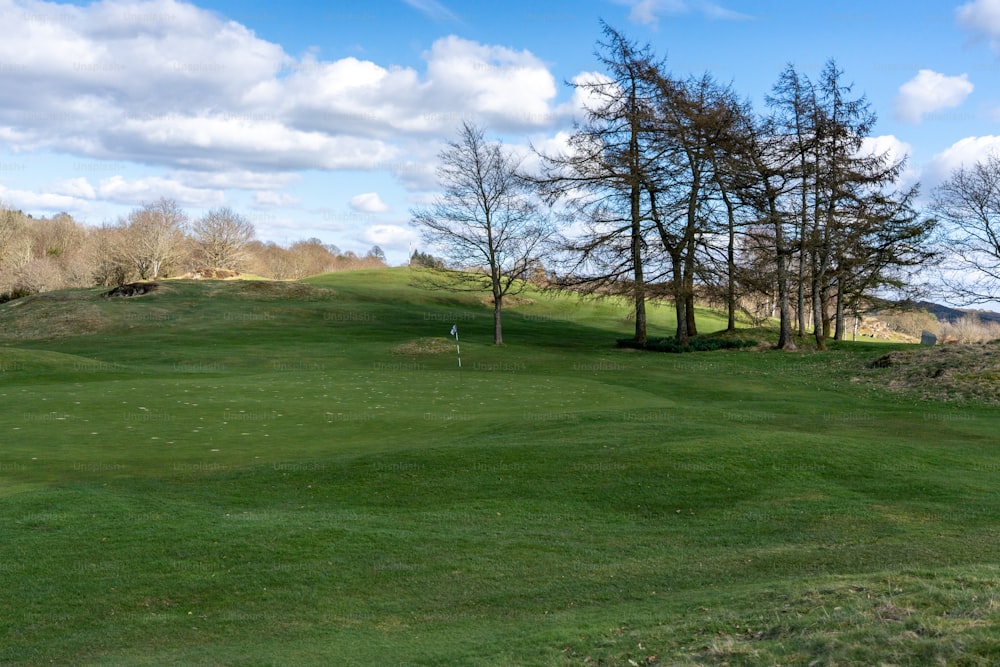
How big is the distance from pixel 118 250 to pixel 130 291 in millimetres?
35226

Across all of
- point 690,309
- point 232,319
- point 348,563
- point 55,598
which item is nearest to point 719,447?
point 348,563

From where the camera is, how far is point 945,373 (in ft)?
93.9

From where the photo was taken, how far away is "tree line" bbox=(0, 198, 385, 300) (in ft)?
299

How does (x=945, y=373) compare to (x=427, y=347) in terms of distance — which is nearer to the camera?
(x=945, y=373)

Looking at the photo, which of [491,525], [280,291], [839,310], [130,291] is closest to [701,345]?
[839,310]

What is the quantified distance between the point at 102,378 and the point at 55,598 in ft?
81.3

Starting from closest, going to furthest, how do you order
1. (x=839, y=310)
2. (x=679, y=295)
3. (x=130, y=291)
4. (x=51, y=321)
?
(x=679, y=295)
(x=51, y=321)
(x=839, y=310)
(x=130, y=291)

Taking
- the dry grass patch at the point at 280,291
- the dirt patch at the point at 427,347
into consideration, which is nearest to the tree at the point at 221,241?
the dry grass patch at the point at 280,291

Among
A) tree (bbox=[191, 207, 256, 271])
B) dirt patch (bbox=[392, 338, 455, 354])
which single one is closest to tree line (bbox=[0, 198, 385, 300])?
tree (bbox=[191, 207, 256, 271])

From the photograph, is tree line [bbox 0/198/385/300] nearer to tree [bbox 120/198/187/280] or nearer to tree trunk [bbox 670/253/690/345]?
tree [bbox 120/198/187/280]

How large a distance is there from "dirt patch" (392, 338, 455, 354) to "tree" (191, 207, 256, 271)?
7327 cm

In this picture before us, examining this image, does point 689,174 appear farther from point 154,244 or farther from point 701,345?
point 154,244

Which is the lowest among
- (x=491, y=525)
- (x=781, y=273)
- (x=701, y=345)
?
(x=491, y=525)

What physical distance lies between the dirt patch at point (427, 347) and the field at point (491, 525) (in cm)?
1347
